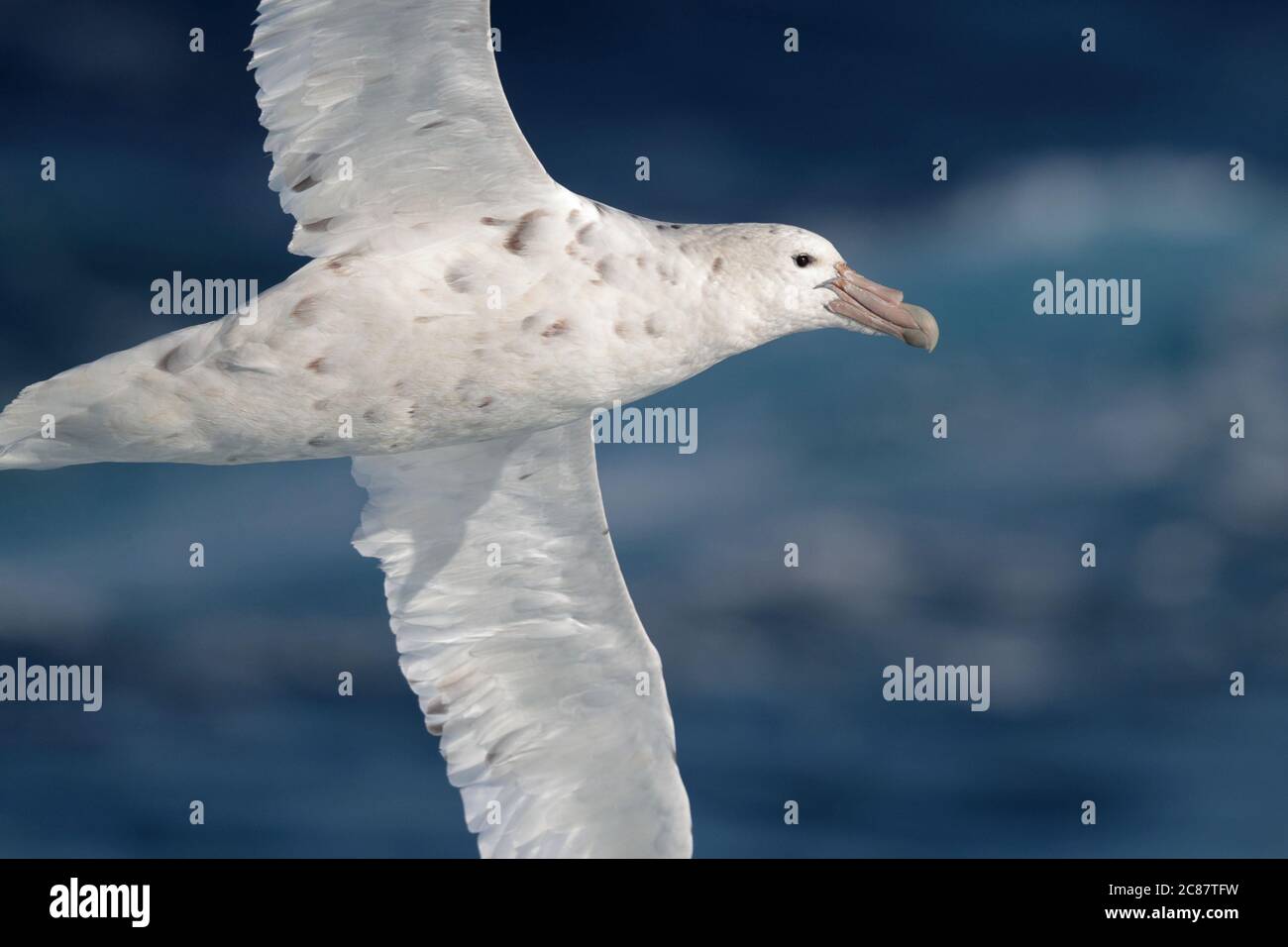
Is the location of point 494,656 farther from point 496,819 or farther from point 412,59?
point 412,59

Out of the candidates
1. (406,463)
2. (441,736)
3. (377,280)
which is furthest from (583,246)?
(441,736)

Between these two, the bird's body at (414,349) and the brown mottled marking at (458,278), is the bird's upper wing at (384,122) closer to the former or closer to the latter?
the bird's body at (414,349)

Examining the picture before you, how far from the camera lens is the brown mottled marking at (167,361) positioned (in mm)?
11258

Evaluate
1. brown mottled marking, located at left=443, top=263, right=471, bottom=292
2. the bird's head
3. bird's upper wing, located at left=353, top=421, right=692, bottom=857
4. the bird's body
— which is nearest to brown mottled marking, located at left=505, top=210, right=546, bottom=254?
the bird's body

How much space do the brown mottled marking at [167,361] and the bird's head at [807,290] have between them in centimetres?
355

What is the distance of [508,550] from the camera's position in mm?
13852

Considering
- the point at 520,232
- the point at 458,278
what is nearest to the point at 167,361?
the point at 458,278

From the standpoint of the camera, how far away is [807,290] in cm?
1201

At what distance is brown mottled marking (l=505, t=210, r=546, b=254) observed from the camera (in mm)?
11461

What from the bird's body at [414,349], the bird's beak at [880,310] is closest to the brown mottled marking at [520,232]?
the bird's body at [414,349]

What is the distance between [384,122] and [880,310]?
3.52 meters

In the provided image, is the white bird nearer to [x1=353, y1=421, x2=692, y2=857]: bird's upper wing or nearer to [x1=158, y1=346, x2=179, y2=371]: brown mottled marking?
[x1=158, y1=346, x2=179, y2=371]: brown mottled marking

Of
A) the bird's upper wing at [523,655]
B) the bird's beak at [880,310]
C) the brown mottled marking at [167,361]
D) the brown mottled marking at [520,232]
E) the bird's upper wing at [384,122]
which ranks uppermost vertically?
the bird's upper wing at [384,122]

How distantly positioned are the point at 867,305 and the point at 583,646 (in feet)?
11.6
